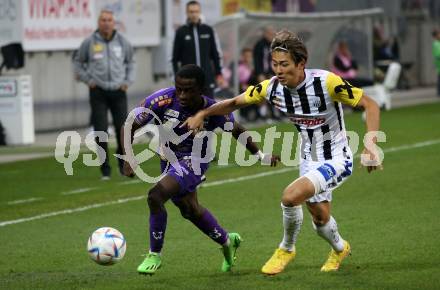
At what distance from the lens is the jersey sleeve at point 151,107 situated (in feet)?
32.4

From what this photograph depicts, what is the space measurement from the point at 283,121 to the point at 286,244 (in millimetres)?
17389

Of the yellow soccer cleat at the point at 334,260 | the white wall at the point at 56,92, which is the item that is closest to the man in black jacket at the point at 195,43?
the white wall at the point at 56,92

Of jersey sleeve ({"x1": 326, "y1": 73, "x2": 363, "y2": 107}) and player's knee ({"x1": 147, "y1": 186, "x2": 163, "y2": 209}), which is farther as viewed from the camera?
player's knee ({"x1": 147, "y1": 186, "x2": 163, "y2": 209})

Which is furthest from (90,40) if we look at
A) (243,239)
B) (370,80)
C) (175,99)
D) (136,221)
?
Answer: (370,80)

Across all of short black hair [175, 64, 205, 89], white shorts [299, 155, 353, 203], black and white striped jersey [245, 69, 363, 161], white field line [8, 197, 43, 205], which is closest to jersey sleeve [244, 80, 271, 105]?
black and white striped jersey [245, 69, 363, 161]

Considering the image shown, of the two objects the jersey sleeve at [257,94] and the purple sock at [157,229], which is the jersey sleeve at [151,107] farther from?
the purple sock at [157,229]

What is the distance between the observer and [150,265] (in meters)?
9.50

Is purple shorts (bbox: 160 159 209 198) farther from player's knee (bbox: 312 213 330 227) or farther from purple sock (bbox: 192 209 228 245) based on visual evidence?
player's knee (bbox: 312 213 330 227)

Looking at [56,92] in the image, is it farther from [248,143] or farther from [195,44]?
[248,143]

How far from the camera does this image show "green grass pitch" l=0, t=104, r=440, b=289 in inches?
373

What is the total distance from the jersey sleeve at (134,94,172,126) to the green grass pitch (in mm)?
1309

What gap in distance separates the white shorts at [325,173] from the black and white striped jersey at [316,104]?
61 mm

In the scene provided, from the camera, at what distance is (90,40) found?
1719 centimetres

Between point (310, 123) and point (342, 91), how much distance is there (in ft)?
1.28
